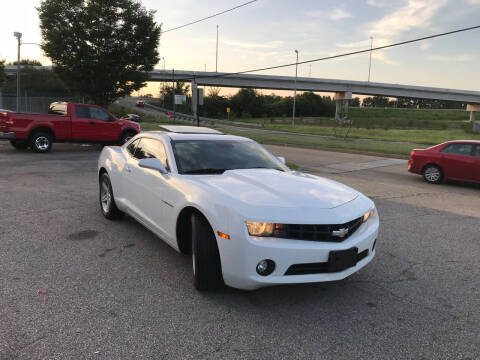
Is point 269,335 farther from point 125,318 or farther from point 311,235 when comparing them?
point 125,318

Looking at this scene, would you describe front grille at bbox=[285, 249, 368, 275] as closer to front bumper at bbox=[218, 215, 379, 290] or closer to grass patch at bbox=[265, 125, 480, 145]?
front bumper at bbox=[218, 215, 379, 290]

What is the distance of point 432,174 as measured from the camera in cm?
1123

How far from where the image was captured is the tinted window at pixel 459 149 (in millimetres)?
10758

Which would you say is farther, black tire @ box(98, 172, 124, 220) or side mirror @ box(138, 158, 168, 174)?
black tire @ box(98, 172, 124, 220)

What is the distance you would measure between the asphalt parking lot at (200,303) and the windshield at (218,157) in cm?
107

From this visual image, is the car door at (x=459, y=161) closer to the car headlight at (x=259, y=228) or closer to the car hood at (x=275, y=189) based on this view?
the car hood at (x=275, y=189)

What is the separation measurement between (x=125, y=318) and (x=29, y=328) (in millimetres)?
699

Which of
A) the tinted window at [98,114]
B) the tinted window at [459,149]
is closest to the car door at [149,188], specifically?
the tinted window at [459,149]

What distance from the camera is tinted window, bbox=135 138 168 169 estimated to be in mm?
4531

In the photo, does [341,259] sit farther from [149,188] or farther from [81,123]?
[81,123]

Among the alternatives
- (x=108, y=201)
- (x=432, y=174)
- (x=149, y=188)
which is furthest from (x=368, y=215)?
(x=432, y=174)

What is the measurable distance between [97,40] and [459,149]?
1918 centimetres

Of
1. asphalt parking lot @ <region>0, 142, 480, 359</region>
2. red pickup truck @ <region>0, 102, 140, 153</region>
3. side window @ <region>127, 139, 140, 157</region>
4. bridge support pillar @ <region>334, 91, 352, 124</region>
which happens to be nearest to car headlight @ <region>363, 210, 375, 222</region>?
asphalt parking lot @ <region>0, 142, 480, 359</region>

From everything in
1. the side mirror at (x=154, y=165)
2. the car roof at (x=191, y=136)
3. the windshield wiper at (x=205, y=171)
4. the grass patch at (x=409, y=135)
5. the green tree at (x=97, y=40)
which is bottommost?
the windshield wiper at (x=205, y=171)
